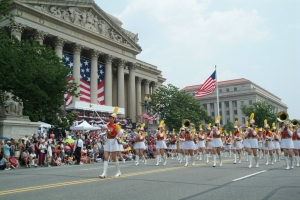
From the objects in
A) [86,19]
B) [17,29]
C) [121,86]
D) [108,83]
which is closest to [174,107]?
[121,86]

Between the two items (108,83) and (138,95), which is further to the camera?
(138,95)

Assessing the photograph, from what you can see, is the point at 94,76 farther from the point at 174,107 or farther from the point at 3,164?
the point at 3,164

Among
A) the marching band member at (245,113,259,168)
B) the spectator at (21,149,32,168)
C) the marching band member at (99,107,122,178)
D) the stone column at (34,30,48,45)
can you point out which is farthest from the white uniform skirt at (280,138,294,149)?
the stone column at (34,30,48,45)

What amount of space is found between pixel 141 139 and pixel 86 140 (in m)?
10.8

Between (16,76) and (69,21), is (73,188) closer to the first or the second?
(16,76)

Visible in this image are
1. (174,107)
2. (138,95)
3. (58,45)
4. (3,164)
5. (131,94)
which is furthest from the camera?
(138,95)

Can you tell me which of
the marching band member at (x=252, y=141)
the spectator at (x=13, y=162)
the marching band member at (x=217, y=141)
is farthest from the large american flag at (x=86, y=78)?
the marching band member at (x=252, y=141)

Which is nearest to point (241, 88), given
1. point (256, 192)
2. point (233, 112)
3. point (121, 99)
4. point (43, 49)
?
point (233, 112)

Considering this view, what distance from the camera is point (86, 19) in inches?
2174

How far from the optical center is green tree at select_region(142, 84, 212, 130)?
57125mm

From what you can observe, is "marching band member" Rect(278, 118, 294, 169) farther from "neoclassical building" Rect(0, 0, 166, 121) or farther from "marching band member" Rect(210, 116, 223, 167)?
"neoclassical building" Rect(0, 0, 166, 121)

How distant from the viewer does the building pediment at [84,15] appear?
48.9 m

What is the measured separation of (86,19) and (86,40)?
3.80 meters

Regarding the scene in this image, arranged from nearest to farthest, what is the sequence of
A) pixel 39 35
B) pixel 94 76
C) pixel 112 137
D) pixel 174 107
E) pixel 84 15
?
pixel 112 137, pixel 39 35, pixel 84 15, pixel 94 76, pixel 174 107
